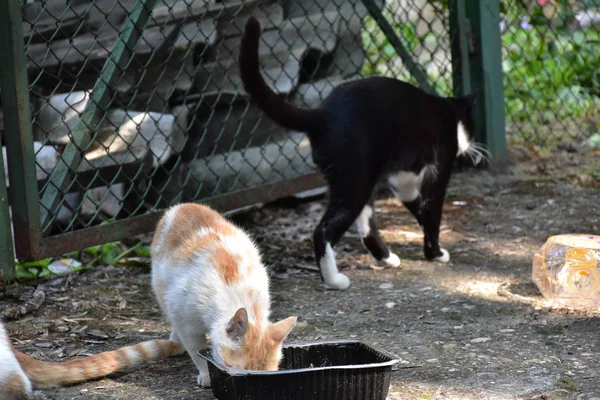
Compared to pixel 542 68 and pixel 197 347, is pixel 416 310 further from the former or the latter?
pixel 542 68

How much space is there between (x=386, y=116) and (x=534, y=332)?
1.45 m

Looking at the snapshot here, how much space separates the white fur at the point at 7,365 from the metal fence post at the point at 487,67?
4.40 m

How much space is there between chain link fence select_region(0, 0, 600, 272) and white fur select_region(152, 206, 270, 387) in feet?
3.90

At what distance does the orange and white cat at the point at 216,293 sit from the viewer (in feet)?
9.03

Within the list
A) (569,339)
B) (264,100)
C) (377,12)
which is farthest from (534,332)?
(377,12)

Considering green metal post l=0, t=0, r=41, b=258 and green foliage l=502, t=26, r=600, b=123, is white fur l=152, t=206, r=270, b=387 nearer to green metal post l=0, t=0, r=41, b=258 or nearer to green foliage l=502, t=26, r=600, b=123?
green metal post l=0, t=0, r=41, b=258

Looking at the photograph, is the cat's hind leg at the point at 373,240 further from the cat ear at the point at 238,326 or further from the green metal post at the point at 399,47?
the cat ear at the point at 238,326

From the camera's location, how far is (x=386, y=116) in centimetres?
444

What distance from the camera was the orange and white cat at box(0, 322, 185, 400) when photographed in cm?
280

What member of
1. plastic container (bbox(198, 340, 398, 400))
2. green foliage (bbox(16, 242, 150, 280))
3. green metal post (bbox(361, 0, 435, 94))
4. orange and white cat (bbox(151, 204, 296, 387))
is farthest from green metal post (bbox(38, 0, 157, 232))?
green metal post (bbox(361, 0, 435, 94))

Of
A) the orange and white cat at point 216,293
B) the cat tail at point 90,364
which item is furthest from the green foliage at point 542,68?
the cat tail at point 90,364

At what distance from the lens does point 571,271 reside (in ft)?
12.8

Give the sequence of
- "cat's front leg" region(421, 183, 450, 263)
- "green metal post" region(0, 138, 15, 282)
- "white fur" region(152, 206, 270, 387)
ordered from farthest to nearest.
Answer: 1. "cat's front leg" region(421, 183, 450, 263)
2. "green metal post" region(0, 138, 15, 282)
3. "white fur" region(152, 206, 270, 387)

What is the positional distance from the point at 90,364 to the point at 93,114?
5.42 feet
